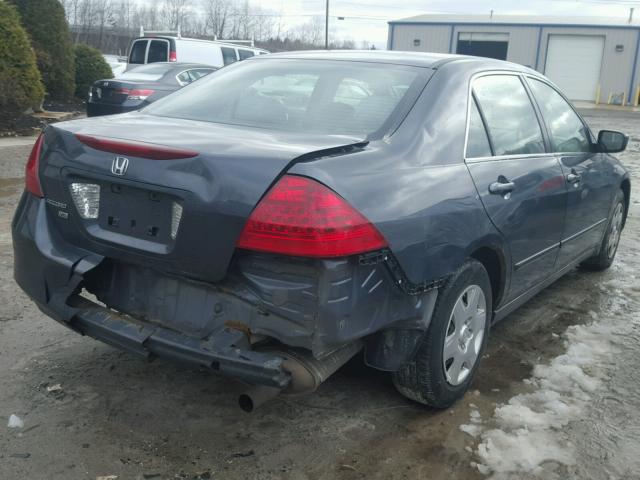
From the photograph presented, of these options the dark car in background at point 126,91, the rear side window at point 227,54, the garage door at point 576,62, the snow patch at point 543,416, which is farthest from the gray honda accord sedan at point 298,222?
the garage door at point 576,62

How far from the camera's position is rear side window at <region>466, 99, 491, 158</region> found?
328 centimetres

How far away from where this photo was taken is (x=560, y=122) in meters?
4.47

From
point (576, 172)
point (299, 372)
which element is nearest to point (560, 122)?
point (576, 172)

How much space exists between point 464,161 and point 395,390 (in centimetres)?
122

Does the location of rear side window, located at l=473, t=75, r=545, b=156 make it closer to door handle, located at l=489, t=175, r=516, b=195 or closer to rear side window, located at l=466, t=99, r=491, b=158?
rear side window, located at l=466, t=99, r=491, b=158

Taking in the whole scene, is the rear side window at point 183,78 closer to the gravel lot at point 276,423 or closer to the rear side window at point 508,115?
the gravel lot at point 276,423

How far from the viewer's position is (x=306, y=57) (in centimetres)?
376

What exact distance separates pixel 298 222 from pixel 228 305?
1.56 ft

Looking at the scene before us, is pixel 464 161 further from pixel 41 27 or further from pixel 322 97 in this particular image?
pixel 41 27

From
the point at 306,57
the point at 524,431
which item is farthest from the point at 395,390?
the point at 306,57

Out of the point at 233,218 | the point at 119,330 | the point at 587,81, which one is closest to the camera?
the point at 233,218

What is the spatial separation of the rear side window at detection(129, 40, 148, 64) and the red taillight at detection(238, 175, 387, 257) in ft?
53.3

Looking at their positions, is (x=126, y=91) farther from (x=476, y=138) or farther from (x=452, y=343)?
(x=452, y=343)

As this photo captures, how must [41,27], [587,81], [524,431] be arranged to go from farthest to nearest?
1. [587,81]
2. [41,27]
3. [524,431]
